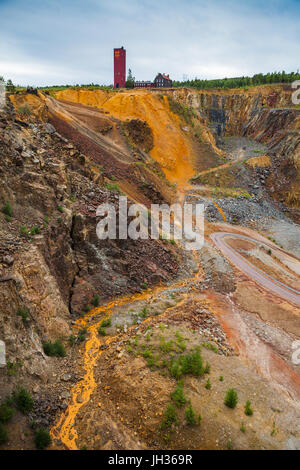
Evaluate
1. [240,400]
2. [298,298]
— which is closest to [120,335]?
[240,400]

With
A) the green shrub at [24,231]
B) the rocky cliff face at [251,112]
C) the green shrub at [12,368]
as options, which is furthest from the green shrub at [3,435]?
the rocky cliff face at [251,112]

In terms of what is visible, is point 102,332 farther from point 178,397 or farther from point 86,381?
point 178,397

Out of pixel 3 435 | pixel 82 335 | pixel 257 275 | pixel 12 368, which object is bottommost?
pixel 257 275

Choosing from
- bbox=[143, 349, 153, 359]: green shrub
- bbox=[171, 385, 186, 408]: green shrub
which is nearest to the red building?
bbox=[143, 349, 153, 359]: green shrub

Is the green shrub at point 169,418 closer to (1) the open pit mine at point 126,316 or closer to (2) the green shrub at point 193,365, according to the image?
(1) the open pit mine at point 126,316

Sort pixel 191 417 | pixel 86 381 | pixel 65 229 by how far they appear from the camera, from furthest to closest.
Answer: pixel 65 229 → pixel 86 381 → pixel 191 417

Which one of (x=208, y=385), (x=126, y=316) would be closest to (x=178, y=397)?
(x=208, y=385)
